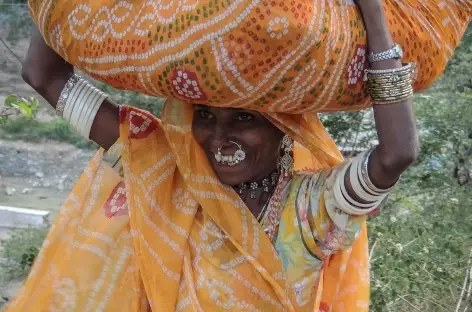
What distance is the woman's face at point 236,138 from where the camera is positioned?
1.61 m

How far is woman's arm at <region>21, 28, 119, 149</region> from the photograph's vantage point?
1.79 m

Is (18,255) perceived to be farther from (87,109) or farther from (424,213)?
(87,109)

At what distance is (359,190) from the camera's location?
4.82ft

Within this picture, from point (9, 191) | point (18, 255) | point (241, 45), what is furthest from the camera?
point (9, 191)

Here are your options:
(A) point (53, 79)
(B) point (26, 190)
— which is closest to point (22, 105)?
(A) point (53, 79)

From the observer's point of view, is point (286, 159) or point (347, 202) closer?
point (347, 202)

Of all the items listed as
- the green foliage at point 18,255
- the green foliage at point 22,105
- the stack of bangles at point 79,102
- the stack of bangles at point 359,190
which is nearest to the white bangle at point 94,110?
the stack of bangles at point 79,102

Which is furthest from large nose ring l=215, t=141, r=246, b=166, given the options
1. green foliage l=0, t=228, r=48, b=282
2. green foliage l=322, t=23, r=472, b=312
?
green foliage l=0, t=228, r=48, b=282

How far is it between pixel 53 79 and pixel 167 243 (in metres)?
0.49

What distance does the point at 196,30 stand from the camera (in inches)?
50.8

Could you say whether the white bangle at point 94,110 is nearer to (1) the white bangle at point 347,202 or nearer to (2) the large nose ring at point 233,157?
(2) the large nose ring at point 233,157

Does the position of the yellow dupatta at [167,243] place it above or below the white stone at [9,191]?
above

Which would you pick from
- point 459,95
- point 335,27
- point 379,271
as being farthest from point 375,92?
point 459,95

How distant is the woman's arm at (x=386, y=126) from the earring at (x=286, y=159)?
31 centimetres
